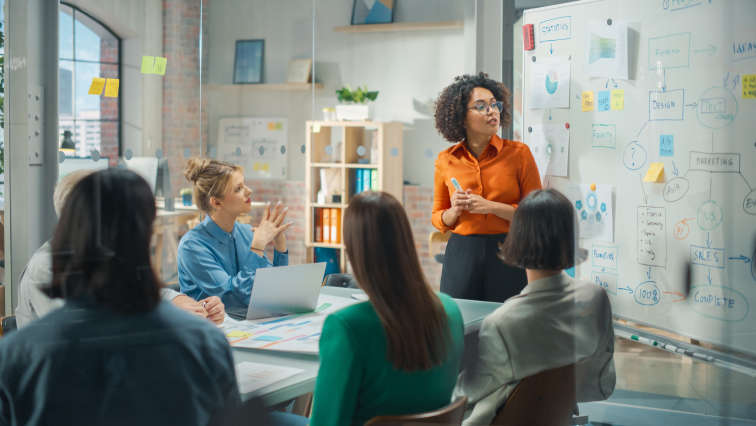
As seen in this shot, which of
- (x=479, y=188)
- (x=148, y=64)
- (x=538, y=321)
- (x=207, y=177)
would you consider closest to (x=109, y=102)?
(x=148, y=64)

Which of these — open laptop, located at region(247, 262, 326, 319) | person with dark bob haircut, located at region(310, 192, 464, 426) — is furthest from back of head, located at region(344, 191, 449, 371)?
open laptop, located at region(247, 262, 326, 319)

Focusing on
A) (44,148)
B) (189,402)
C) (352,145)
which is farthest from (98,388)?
(352,145)

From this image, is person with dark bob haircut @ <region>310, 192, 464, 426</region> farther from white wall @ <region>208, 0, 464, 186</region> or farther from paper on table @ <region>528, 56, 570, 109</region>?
paper on table @ <region>528, 56, 570, 109</region>

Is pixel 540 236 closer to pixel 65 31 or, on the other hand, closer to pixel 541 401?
pixel 541 401

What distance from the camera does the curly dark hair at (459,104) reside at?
238cm

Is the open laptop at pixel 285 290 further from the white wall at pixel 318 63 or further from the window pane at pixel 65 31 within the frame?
the window pane at pixel 65 31

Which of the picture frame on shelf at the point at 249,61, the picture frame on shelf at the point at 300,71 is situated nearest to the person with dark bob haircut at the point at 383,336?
the picture frame on shelf at the point at 300,71

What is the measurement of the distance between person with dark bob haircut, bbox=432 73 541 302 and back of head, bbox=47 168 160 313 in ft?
3.24

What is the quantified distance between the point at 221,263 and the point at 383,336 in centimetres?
97

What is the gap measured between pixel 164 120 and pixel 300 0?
1.94ft

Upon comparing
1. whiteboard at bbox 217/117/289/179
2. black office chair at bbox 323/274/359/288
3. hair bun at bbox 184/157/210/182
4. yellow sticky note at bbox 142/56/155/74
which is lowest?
black office chair at bbox 323/274/359/288

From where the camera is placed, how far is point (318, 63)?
6.85 feet

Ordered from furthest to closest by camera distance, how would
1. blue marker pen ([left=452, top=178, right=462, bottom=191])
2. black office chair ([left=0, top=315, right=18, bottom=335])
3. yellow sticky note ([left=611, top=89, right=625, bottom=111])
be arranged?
yellow sticky note ([left=611, top=89, right=625, bottom=111]), blue marker pen ([left=452, top=178, right=462, bottom=191]), black office chair ([left=0, top=315, right=18, bottom=335])

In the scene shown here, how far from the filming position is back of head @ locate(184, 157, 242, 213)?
2.10 m
